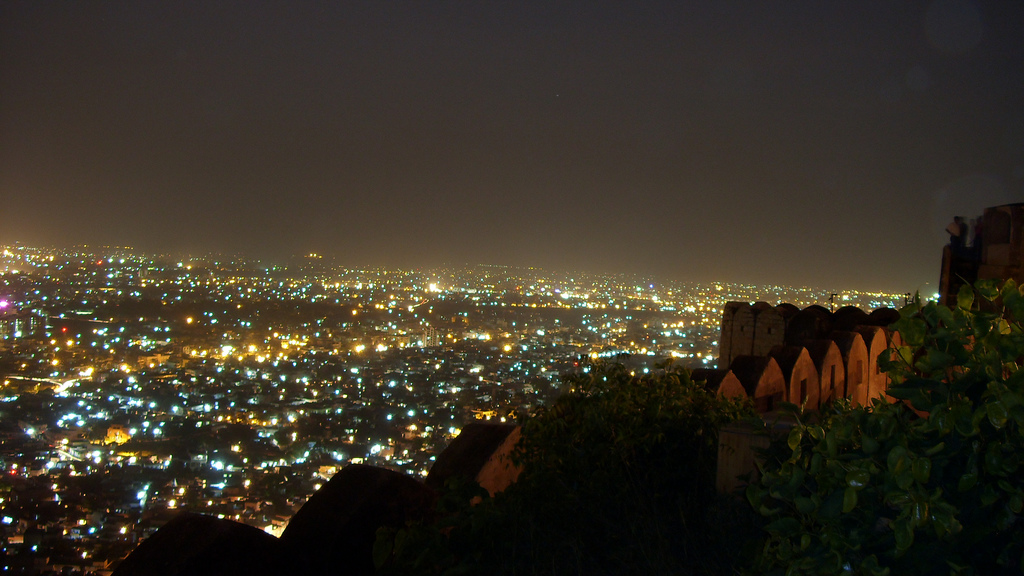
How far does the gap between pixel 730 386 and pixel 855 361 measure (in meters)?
3.17

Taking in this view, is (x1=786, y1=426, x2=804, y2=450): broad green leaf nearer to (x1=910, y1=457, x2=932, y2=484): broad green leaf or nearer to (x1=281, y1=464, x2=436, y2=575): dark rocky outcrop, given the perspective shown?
(x1=910, y1=457, x2=932, y2=484): broad green leaf

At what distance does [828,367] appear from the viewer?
6820mm

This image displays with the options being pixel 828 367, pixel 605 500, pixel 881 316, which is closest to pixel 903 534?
pixel 605 500

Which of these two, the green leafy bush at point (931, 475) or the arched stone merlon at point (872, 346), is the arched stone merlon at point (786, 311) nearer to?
the arched stone merlon at point (872, 346)

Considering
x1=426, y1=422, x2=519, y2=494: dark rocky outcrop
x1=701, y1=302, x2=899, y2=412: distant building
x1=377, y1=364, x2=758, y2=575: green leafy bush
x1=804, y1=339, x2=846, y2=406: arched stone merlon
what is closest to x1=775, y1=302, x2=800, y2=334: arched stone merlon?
x1=701, y1=302, x2=899, y2=412: distant building

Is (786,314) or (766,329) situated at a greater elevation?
(786,314)

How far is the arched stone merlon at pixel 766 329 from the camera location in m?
8.30

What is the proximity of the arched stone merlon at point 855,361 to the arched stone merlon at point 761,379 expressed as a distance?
5.86ft

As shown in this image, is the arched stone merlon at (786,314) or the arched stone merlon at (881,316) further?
the arched stone merlon at (881,316)

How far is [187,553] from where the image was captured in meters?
2.96

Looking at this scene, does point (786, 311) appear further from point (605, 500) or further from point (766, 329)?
point (605, 500)

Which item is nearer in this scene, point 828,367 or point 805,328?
point 828,367

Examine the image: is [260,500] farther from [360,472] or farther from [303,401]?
[303,401]

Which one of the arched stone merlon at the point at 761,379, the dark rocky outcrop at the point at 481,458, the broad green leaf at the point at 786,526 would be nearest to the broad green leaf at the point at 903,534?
the broad green leaf at the point at 786,526
